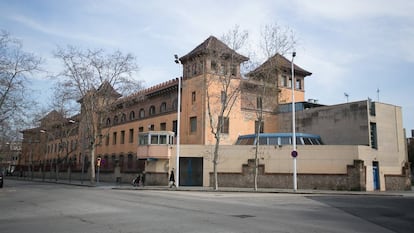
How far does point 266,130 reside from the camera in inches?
1919

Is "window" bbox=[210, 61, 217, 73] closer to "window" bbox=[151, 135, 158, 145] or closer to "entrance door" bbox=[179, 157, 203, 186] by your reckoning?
"entrance door" bbox=[179, 157, 203, 186]

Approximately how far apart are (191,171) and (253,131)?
38.1ft

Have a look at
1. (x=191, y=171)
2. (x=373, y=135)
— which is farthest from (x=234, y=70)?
(x=373, y=135)

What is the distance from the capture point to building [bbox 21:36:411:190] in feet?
112

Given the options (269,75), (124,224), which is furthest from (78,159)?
(124,224)

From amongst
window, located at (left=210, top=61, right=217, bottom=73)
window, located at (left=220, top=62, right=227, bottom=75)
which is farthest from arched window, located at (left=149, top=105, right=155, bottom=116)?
window, located at (left=220, top=62, right=227, bottom=75)

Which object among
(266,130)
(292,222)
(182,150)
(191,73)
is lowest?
(292,222)

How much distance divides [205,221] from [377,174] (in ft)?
102

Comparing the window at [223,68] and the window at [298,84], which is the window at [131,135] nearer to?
the window at [298,84]

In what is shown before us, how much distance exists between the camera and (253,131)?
47.9m

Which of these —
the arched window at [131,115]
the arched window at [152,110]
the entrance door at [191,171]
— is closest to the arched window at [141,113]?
the arched window at [152,110]

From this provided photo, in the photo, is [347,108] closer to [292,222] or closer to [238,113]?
[238,113]

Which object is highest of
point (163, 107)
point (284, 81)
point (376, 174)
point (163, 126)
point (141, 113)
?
point (284, 81)

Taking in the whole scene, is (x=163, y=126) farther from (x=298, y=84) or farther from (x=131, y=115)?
(x=298, y=84)
